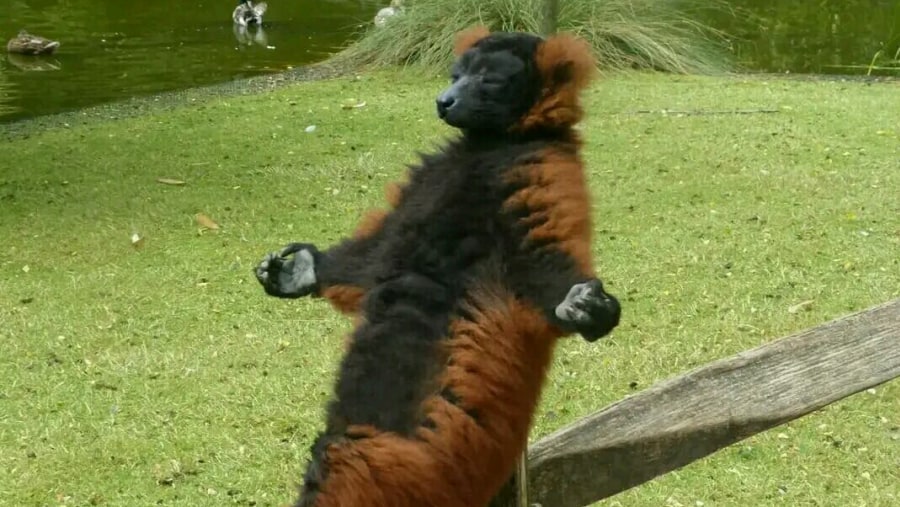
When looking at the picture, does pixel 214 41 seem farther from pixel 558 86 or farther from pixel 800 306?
pixel 558 86

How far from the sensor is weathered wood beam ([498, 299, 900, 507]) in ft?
8.76

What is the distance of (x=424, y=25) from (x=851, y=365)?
966cm

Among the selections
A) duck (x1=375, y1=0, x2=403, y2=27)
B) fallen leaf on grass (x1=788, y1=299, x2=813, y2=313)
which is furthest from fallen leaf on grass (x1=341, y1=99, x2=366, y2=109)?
fallen leaf on grass (x1=788, y1=299, x2=813, y2=313)

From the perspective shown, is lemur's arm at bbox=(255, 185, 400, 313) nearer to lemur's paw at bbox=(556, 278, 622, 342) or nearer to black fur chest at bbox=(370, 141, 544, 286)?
black fur chest at bbox=(370, 141, 544, 286)

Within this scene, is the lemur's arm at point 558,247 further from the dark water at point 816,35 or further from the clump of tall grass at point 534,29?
the dark water at point 816,35

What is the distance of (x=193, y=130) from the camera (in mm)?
9391

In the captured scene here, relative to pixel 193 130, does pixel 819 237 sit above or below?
above

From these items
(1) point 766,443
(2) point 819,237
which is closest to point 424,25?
(2) point 819,237

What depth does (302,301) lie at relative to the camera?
592 centimetres

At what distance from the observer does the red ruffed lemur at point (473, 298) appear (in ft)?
6.52

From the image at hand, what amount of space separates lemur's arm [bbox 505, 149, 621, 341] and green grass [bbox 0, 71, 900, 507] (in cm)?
226

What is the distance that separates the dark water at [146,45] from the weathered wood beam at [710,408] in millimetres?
9814

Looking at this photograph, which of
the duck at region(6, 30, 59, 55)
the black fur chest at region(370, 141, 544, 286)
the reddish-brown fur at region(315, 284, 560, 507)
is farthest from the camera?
the duck at region(6, 30, 59, 55)

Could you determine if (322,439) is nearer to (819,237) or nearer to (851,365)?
(851,365)
